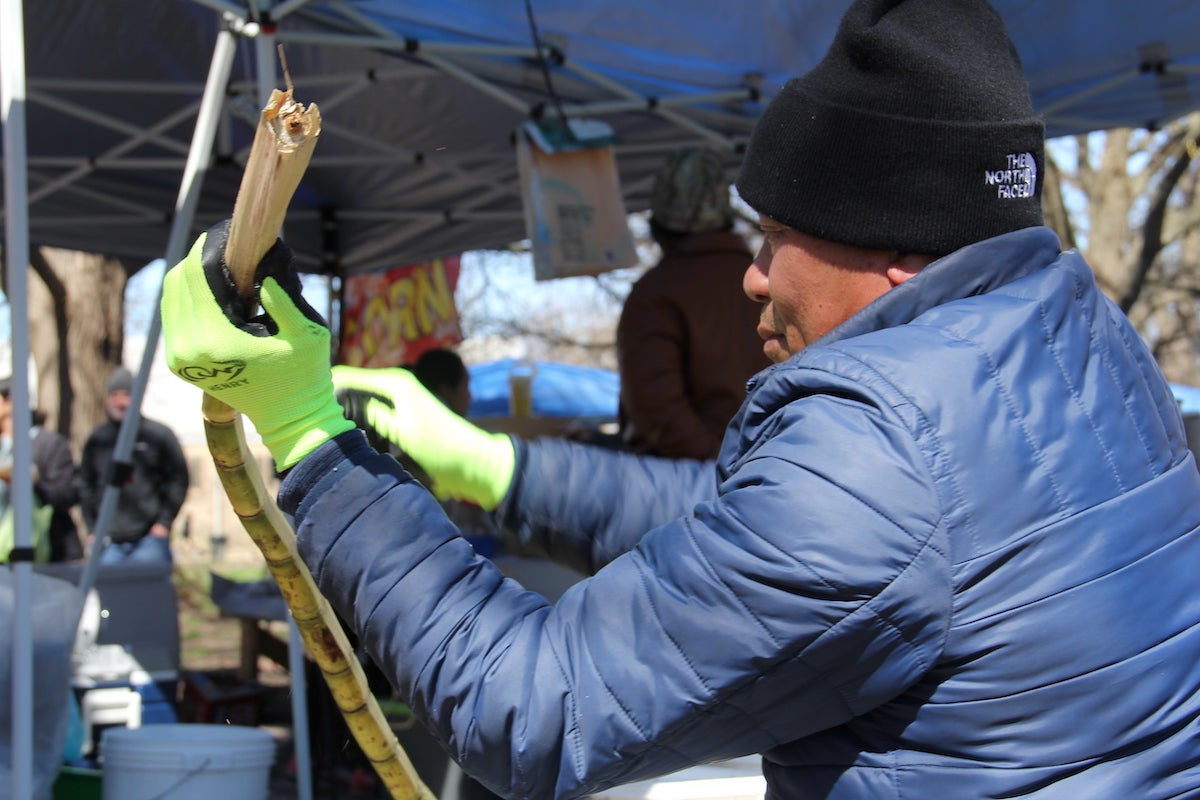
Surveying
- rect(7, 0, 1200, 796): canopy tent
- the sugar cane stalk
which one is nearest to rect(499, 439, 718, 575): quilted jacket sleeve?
the sugar cane stalk

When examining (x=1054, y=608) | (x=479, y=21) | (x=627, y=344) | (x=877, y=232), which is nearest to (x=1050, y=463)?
(x=1054, y=608)

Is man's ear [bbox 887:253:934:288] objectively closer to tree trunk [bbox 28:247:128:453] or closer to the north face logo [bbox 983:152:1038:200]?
the north face logo [bbox 983:152:1038:200]

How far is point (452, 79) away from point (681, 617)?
4582mm

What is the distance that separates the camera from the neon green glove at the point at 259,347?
112cm

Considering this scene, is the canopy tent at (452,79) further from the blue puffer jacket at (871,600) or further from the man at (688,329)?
the blue puffer jacket at (871,600)

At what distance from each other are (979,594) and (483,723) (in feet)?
1.38

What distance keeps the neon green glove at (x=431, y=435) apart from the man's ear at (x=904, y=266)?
1.63 ft

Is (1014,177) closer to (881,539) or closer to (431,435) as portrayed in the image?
(881,539)

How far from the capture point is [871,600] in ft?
3.07

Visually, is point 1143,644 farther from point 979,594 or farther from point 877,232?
point 877,232

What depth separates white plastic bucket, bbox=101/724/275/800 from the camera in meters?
3.32

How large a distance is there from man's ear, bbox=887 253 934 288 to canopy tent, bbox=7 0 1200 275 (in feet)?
9.75

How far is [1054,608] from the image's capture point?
99 cm

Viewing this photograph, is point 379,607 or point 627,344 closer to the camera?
point 379,607
